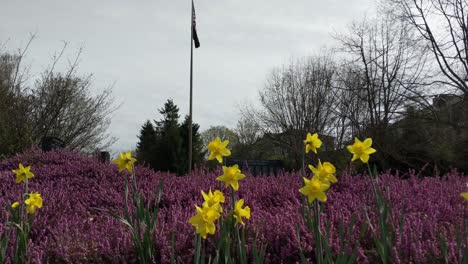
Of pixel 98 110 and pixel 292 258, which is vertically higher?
pixel 98 110

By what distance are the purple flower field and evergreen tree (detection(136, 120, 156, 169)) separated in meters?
22.8

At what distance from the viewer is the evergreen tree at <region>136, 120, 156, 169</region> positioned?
2819 cm

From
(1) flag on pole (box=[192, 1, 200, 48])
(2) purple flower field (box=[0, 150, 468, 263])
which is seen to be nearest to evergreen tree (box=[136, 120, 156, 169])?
(1) flag on pole (box=[192, 1, 200, 48])

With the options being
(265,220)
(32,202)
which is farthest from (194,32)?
(32,202)

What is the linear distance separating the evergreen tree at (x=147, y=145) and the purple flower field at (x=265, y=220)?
22843mm

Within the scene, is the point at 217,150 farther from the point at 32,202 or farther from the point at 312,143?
the point at 32,202

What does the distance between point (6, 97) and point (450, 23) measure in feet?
54.6

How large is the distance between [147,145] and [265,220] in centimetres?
2957

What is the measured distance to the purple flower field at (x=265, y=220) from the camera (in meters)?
2.32

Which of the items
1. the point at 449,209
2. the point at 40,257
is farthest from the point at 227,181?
the point at 449,209

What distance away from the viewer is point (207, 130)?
147 ft

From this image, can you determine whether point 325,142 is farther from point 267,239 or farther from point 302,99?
point 267,239

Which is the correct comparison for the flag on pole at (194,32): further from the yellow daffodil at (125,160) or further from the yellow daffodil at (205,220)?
Result: the yellow daffodil at (205,220)

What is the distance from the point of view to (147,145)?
31688 mm
